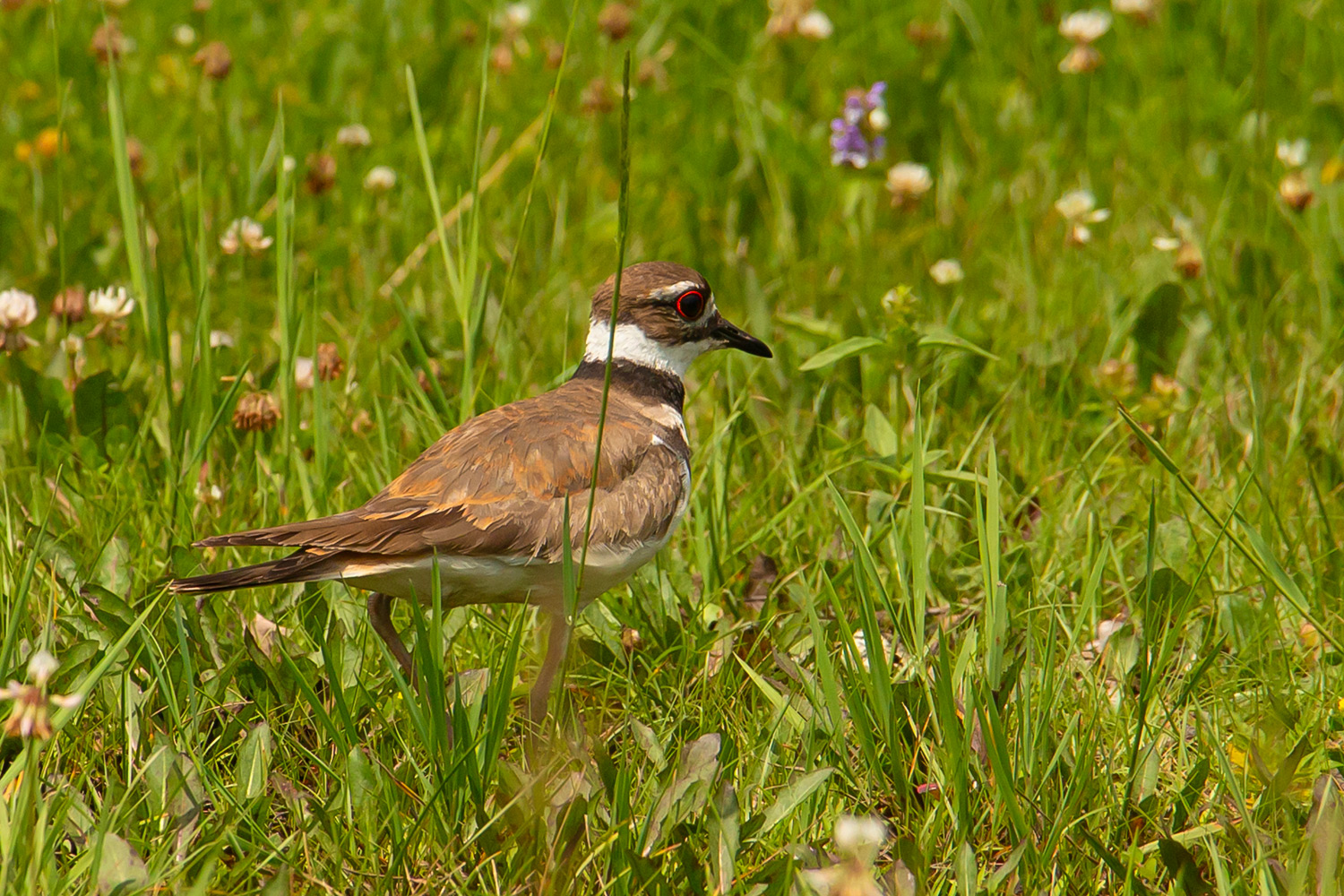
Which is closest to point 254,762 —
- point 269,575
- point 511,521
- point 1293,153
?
point 269,575

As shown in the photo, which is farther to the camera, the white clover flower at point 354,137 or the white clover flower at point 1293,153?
the white clover flower at point 354,137

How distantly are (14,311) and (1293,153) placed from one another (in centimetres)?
489

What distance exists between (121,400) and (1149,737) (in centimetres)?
319

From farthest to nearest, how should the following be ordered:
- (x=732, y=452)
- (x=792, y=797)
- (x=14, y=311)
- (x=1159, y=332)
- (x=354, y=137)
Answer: (x=354, y=137)
(x=1159, y=332)
(x=14, y=311)
(x=732, y=452)
(x=792, y=797)

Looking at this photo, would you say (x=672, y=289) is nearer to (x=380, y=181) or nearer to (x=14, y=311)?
(x=14, y=311)

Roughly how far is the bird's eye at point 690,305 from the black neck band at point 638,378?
18cm

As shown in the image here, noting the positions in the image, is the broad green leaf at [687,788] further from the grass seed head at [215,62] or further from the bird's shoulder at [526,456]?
the grass seed head at [215,62]

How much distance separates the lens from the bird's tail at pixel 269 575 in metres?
3.13

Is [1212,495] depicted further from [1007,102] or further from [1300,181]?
[1007,102]

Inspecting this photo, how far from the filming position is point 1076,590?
4219 mm

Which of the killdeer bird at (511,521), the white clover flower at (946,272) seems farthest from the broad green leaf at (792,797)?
the white clover flower at (946,272)

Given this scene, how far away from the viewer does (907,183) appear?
634 centimetres

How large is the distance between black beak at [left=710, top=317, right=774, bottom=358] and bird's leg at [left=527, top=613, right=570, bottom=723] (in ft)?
4.01

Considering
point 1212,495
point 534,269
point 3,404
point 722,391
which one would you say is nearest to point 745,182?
point 534,269
